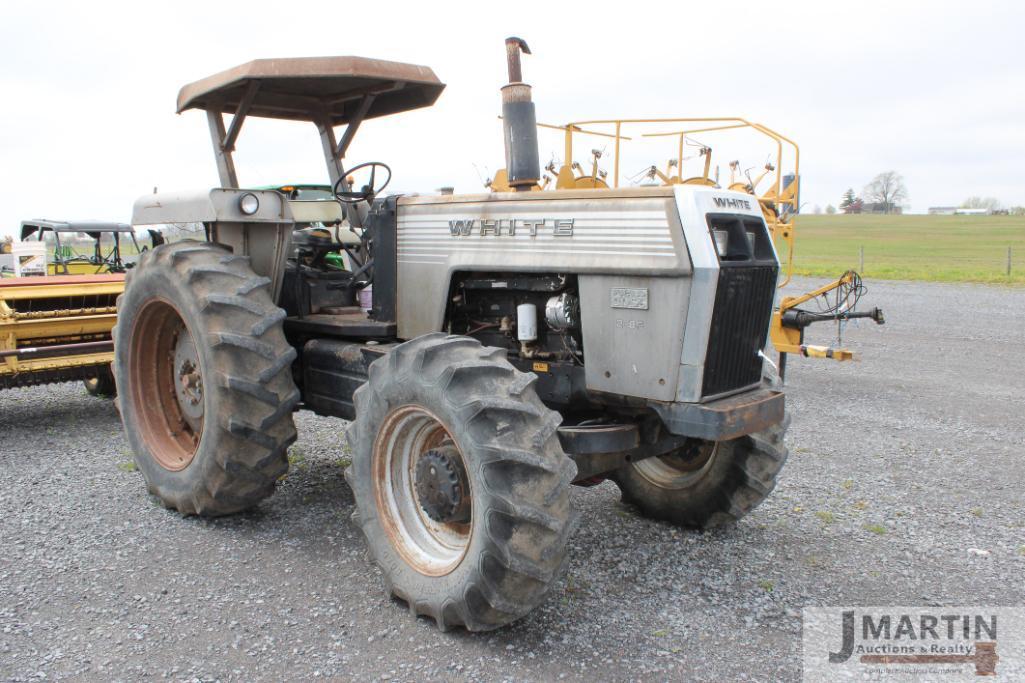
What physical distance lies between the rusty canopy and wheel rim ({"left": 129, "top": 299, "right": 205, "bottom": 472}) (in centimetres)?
134

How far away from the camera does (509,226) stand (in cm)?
392

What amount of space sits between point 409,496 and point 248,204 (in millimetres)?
2079

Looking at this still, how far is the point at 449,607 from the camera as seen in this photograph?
3.31 m

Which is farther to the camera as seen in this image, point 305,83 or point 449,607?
point 305,83

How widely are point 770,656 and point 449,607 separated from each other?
50.3 inches

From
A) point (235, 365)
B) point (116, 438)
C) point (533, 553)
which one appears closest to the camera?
point (533, 553)

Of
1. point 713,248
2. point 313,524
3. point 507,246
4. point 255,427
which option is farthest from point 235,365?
point 713,248

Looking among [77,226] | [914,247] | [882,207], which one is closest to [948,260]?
[914,247]

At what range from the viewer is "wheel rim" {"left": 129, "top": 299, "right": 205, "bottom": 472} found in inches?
196

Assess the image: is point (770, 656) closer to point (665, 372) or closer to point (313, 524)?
point (665, 372)

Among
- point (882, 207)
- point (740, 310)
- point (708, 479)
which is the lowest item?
point (708, 479)

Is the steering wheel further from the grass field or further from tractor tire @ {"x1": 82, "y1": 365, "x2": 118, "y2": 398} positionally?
the grass field

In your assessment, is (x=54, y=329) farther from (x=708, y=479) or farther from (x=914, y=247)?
(x=914, y=247)

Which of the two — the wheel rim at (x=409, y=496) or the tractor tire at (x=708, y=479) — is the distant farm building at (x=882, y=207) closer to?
the tractor tire at (x=708, y=479)
